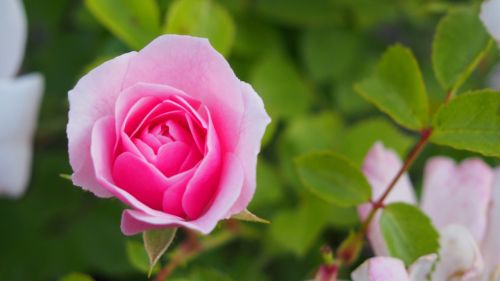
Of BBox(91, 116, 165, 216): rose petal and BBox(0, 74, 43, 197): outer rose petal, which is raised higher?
BBox(91, 116, 165, 216): rose petal

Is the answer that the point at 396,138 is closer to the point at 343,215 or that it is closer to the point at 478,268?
the point at 343,215

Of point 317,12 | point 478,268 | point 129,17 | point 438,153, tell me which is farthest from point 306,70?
point 478,268

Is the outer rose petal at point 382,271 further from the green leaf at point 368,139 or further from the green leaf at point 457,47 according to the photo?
the green leaf at point 368,139

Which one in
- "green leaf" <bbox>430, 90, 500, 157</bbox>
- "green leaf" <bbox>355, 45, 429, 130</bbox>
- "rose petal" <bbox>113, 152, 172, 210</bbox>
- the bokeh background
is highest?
"green leaf" <bbox>430, 90, 500, 157</bbox>

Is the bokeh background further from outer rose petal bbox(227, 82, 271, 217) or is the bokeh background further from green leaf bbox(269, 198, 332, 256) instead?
outer rose petal bbox(227, 82, 271, 217)

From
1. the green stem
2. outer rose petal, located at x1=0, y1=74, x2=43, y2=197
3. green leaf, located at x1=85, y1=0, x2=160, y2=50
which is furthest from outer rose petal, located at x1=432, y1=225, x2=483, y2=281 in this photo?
outer rose petal, located at x1=0, y1=74, x2=43, y2=197

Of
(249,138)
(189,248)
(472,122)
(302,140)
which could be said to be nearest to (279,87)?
(302,140)

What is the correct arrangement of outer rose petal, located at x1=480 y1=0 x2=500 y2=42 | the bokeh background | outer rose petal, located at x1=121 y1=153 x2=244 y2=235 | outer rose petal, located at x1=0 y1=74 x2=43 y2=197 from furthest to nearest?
1. the bokeh background
2. outer rose petal, located at x1=0 y1=74 x2=43 y2=197
3. outer rose petal, located at x1=480 y1=0 x2=500 y2=42
4. outer rose petal, located at x1=121 y1=153 x2=244 y2=235
